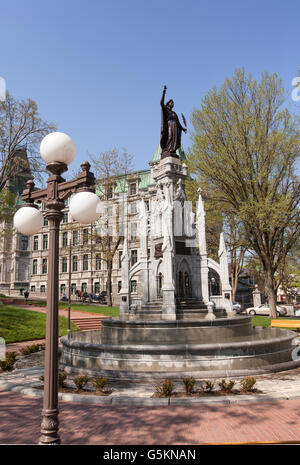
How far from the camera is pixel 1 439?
571cm

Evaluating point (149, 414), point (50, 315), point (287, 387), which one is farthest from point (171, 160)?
point (50, 315)

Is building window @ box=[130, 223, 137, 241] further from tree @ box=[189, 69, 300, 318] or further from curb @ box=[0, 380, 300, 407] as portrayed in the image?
curb @ box=[0, 380, 300, 407]

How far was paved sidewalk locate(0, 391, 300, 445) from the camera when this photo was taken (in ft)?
18.4

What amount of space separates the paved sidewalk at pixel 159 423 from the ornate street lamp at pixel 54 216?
181 centimetres

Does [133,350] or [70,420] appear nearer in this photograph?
[70,420]

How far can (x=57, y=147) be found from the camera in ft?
15.1

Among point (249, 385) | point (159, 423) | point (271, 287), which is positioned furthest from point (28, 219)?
point (271, 287)

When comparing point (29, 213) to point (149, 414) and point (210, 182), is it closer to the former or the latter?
point (149, 414)

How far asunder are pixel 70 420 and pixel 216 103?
23.7 meters

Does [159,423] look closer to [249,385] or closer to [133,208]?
[249,385]

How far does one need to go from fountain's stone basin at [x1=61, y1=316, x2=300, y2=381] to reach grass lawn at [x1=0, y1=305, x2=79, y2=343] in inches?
358

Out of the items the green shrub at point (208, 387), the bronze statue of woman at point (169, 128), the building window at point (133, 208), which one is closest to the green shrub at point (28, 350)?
the green shrub at point (208, 387)

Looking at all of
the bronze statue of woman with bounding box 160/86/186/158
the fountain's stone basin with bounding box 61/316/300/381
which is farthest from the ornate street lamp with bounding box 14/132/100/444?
the bronze statue of woman with bounding box 160/86/186/158

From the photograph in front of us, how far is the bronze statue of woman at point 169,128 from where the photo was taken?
1777 centimetres
